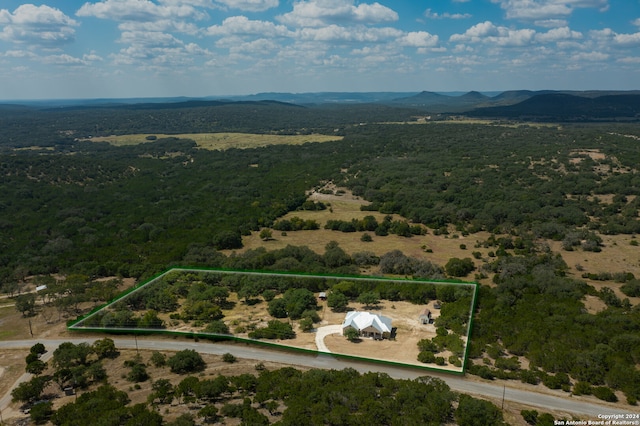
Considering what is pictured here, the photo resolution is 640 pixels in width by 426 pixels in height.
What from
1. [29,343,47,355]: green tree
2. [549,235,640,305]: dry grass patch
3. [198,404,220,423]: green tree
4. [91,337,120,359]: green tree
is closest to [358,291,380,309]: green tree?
[198,404,220,423]: green tree

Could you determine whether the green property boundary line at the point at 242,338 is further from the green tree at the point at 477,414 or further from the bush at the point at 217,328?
the green tree at the point at 477,414

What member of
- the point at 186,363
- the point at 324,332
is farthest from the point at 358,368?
the point at 186,363

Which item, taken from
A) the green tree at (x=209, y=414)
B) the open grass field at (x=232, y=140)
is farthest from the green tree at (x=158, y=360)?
the open grass field at (x=232, y=140)

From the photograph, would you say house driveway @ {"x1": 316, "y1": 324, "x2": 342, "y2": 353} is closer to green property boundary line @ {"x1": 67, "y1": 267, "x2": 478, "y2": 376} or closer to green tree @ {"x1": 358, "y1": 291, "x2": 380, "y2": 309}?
green property boundary line @ {"x1": 67, "y1": 267, "x2": 478, "y2": 376}

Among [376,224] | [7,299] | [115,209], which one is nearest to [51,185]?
[115,209]

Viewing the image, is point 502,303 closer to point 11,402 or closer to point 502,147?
point 11,402

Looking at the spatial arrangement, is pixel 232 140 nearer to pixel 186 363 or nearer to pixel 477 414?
pixel 186 363
